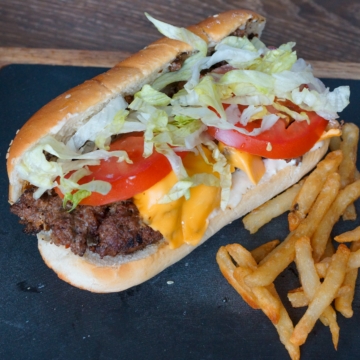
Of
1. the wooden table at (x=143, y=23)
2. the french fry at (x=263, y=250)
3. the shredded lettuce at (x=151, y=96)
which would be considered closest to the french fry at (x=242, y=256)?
the french fry at (x=263, y=250)

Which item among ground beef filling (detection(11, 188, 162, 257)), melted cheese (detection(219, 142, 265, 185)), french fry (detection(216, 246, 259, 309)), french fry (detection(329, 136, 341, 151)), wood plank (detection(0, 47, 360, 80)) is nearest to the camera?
ground beef filling (detection(11, 188, 162, 257))

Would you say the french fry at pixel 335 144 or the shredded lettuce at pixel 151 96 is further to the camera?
the french fry at pixel 335 144

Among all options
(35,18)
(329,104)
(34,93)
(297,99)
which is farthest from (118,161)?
(35,18)

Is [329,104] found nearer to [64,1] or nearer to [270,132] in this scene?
[270,132]

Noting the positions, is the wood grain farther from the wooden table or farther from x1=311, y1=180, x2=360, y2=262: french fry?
x1=311, y1=180, x2=360, y2=262: french fry

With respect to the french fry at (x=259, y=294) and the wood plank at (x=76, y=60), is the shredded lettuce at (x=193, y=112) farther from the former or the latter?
the wood plank at (x=76, y=60)

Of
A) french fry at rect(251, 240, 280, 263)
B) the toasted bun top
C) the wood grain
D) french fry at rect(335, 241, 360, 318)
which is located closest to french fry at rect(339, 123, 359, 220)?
french fry at rect(335, 241, 360, 318)
